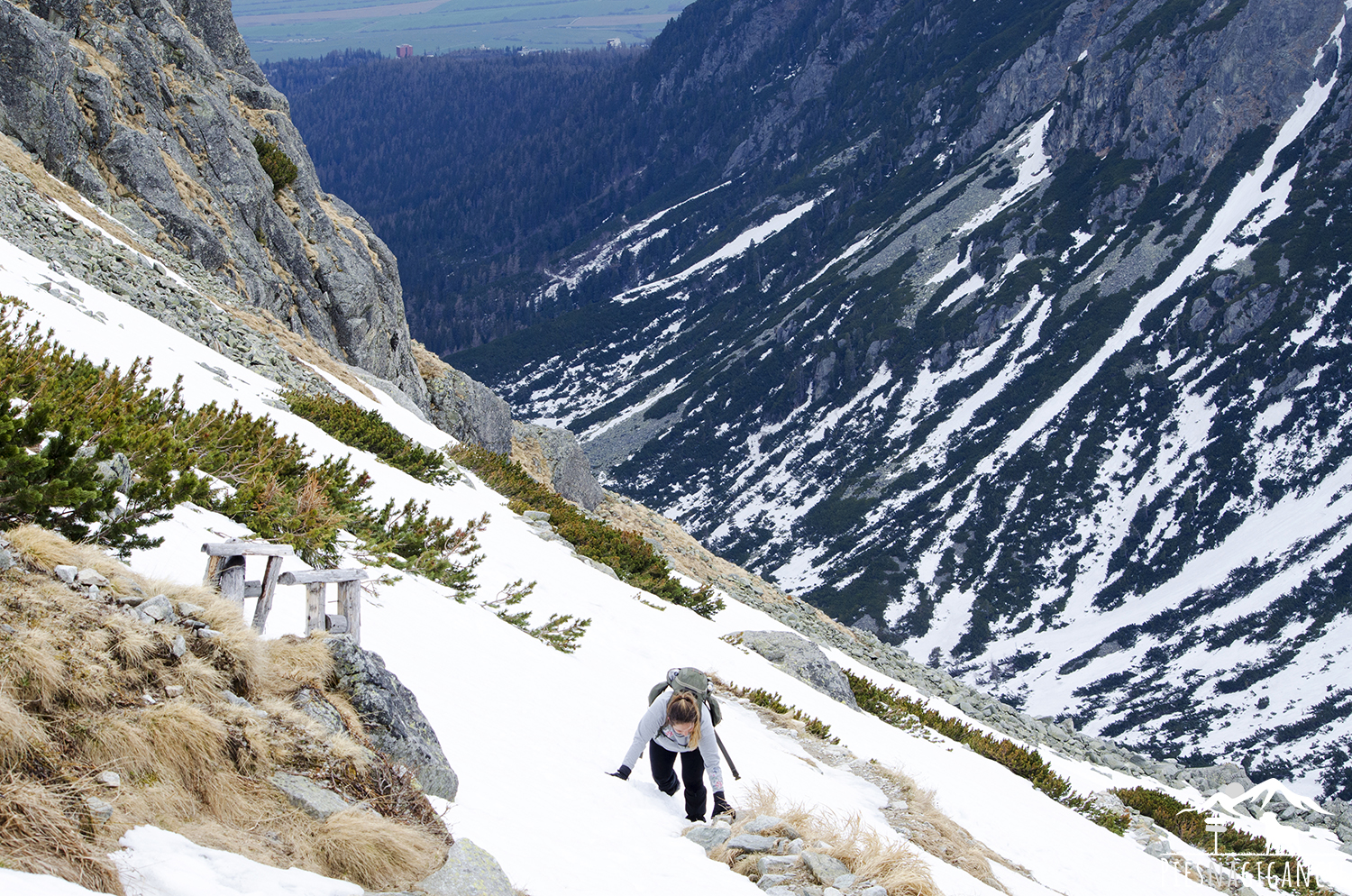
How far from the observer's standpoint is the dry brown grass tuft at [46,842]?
3.50 meters

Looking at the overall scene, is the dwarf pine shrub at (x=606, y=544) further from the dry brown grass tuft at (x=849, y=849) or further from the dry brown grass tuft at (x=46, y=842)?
the dry brown grass tuft at (x=46, y=842)

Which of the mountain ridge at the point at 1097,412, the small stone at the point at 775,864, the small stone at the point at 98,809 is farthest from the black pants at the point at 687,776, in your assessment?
the mountain ridge at the point at 1097,412

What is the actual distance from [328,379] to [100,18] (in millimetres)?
14035

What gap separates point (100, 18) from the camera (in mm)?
25750

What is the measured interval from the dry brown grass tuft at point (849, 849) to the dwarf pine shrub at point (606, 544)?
926cm

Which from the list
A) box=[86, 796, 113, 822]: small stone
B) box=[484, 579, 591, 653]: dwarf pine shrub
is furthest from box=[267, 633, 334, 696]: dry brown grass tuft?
box=[484, 579, 591, 653]: dwarf pine shrub

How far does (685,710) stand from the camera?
295 inches

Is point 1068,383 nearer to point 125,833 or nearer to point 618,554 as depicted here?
point 618,554

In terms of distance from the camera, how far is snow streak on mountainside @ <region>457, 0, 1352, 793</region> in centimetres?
8994

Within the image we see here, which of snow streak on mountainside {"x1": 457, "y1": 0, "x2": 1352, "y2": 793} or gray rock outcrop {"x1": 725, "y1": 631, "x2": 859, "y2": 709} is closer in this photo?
gray rock outcrop {"x1": 725, "y1": 631, "x2": 859, "y2": 709}

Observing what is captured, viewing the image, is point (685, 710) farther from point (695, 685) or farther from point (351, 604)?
point (351, 604)

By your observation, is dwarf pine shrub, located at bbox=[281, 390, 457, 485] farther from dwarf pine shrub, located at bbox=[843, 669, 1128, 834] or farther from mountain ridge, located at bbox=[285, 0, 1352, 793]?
mountain ridge, located at bbox=[285, 0, 1352, 793]

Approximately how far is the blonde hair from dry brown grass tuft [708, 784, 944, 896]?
0.75 meters

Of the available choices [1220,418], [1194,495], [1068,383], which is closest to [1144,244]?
[1068,383]
